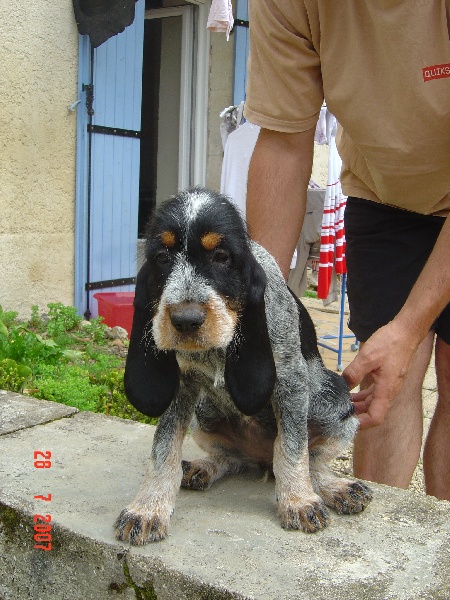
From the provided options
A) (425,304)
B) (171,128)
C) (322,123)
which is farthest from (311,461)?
(171,128)

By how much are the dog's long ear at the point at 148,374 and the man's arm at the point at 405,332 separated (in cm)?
78

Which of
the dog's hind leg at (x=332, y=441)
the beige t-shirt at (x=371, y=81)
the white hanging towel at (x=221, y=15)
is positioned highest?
the white hanging towel at (x=221, y=15)

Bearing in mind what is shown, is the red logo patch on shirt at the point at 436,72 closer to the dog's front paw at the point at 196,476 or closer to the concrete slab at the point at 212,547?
the concrete slab at the point at 212,547

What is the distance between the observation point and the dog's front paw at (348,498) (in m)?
2.63

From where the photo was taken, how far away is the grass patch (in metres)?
4.50

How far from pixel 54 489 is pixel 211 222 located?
1357mm

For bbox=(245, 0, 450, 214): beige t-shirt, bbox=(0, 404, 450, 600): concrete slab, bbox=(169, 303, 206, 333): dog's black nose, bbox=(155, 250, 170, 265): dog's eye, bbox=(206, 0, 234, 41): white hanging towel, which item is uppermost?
bbox=(206, 0, 234, 41): white hanging towel

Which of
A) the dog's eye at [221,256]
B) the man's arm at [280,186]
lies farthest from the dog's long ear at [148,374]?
the man's arm at [280,186]

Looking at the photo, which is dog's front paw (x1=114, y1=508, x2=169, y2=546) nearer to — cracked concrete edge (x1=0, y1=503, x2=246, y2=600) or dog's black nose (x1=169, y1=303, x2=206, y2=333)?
cracked concrete edge (x1=0, y1=503, x2=246, y2=600)

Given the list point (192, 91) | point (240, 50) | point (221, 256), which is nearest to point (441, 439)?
point (221, 256)

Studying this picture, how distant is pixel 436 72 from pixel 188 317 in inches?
56.2

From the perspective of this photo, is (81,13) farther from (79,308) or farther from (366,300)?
(366,300)

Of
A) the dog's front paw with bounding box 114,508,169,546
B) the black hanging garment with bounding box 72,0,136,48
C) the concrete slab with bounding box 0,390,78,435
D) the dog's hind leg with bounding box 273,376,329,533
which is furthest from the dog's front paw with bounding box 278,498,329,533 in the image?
the black hanging garment with bounding box 72,0,136,48

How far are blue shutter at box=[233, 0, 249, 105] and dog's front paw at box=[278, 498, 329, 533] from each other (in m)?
7.37
